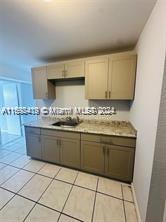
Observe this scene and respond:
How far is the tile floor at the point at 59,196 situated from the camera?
141 cm

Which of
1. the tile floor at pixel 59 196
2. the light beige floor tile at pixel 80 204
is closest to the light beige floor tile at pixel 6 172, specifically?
the tile floor at pixel 59 196

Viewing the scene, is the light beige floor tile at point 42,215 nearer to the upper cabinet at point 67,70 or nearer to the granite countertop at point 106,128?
the granite countertop at point 106,128

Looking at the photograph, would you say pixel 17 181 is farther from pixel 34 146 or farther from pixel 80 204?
pixel 80 204

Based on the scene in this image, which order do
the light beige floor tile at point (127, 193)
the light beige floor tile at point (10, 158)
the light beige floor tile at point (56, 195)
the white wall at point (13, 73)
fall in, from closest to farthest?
the light beige floor tile at point (56, 195) < the light beige floor tile at point (127, 193) < the light beige floor tile at point (10, 158) < the white wall at point (13, 73)

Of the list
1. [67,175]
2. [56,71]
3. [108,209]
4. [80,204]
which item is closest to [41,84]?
[56,71]

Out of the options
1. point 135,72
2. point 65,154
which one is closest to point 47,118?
point 65,154

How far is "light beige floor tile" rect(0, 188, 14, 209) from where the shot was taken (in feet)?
5.24

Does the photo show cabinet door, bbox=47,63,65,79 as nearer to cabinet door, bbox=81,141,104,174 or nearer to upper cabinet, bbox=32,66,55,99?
upper cabinet, bbox=32,66,55,99

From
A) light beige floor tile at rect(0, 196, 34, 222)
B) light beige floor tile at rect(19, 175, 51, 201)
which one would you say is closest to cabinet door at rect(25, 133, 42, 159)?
light beige floor tile at rect(19, 175, 51, 201)

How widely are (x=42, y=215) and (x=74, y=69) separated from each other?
94.2 inches

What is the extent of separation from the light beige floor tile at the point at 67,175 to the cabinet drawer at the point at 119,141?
889 mm

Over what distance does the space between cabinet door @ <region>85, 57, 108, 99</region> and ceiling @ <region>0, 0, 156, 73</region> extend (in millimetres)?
286

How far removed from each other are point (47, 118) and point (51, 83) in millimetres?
969

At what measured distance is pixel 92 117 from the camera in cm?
270
